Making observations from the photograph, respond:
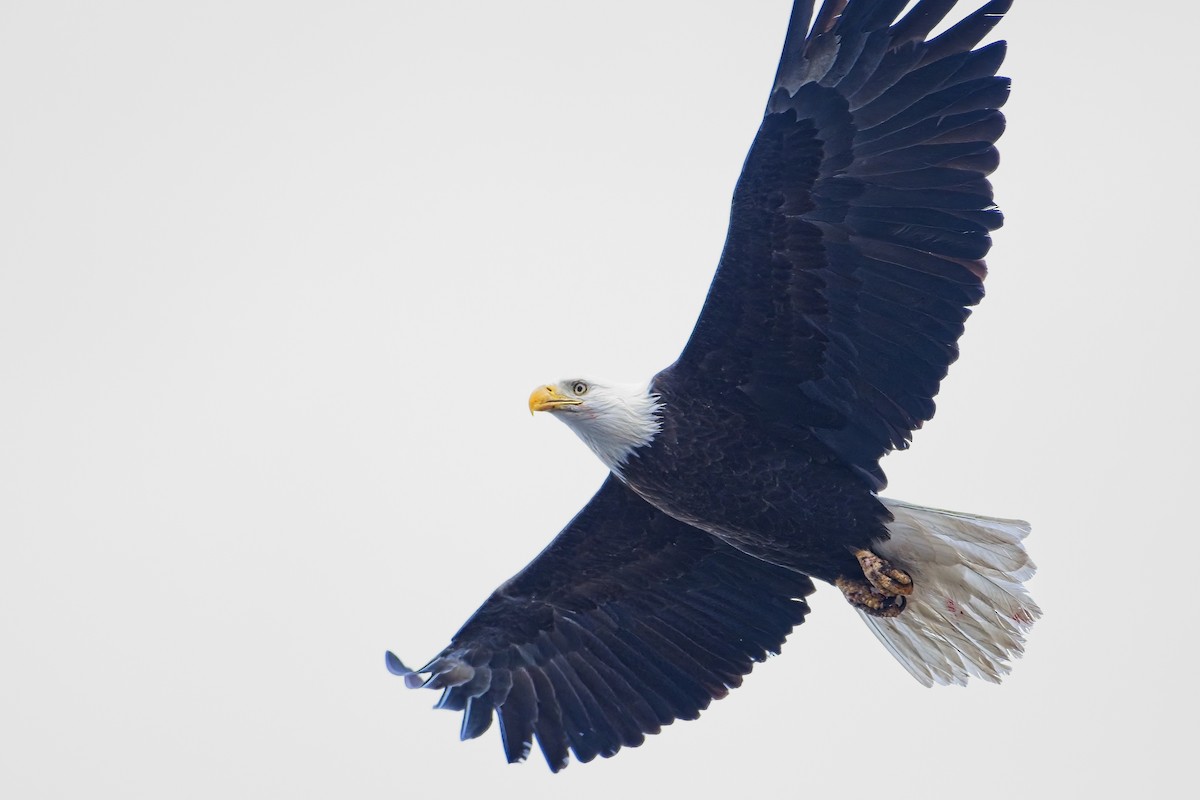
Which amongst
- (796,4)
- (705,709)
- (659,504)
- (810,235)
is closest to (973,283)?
(810,235)

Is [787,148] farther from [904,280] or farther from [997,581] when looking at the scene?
[997,581]

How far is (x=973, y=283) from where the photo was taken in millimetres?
7273

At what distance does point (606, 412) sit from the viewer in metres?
8.05

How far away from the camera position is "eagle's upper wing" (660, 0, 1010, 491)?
281 inches

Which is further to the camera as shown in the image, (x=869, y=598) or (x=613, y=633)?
(x=613, y=633)

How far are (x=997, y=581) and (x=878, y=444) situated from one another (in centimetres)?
122

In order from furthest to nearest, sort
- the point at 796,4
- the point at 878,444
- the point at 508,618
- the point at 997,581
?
the point at 508,618, the point at 997,581, the point at 878,444, the point at 796,4

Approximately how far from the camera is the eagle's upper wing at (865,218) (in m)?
7.14

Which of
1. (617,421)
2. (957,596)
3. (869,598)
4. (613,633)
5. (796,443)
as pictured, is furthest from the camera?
(613,633)

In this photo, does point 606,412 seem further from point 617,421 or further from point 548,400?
point 548,400

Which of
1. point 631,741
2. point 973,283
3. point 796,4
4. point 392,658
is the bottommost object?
point 631,741

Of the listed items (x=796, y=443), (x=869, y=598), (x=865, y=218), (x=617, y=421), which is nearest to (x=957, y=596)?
(x=869, y=598)

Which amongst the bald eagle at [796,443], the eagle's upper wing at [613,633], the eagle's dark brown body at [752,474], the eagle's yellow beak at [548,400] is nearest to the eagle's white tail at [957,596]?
the bald eagle at [796,443]

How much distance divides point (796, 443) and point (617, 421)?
90 centimetres
